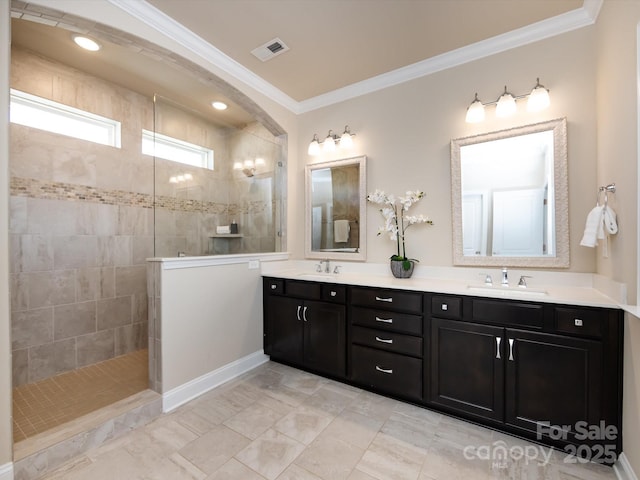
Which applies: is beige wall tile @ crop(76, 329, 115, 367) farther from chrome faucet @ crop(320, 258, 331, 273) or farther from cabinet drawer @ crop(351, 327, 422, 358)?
cabinet drawer @ crop(351, 327, 422, 358)

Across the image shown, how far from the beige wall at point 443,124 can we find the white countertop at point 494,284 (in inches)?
4.2

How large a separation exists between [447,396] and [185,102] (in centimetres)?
371

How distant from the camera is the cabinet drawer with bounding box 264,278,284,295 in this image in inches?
111

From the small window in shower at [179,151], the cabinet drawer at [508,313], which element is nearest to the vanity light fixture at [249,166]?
the small window in shower at [179,151]

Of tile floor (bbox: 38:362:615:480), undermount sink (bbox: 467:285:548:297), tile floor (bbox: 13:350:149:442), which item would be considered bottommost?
tile floor (bbox: 38:362:615:480)

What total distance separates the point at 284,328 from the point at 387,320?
107 centimetres

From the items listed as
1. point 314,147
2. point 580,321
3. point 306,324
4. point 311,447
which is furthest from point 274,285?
point 580,321

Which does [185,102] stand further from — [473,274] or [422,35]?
[473,274]

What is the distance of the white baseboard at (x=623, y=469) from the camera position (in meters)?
1.39

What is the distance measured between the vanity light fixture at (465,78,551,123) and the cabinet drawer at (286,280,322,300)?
6.29 ft

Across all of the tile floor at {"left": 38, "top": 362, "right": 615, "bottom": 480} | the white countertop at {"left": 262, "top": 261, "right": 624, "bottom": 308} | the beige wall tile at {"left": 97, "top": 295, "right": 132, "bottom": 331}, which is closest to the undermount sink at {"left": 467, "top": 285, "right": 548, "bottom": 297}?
the white countertop at {"left": 262, "top": 261, "right": 624, "bottom": 308}

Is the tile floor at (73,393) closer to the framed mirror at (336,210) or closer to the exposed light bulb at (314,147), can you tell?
the framed mirror at (336,210)

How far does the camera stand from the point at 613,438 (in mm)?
1542

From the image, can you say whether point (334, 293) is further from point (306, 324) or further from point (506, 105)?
point (506, 105)
